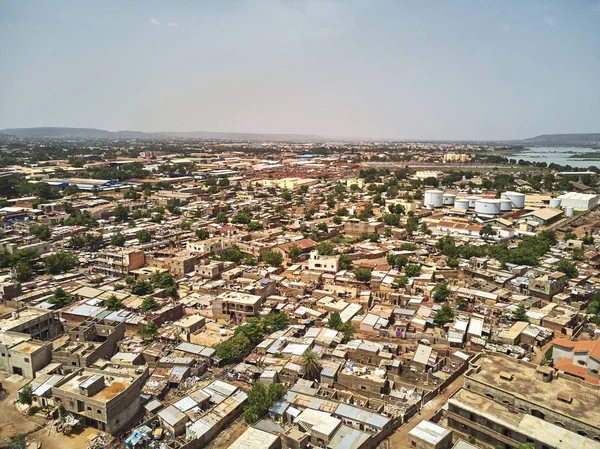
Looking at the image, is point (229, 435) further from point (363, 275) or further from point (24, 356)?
point (363, 275)

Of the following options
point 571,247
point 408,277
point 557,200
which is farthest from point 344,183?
point 408,277

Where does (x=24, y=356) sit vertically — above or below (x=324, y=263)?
below

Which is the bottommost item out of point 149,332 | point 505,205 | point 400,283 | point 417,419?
point 417,419

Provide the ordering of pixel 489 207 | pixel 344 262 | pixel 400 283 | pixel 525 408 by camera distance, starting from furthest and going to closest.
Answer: pixel 489 207 → pixel 344 262 → pixel 400 283 → pixel 525 408

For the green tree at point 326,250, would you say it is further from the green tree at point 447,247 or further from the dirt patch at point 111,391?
the dirt patch at point 111,391

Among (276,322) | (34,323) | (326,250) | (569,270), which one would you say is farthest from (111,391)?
(569,270)

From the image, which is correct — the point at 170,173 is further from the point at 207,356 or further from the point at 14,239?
the point at 207,356

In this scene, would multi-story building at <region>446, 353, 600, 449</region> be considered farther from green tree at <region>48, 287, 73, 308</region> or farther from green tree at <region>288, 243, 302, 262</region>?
green tree at <region>48, 287, 73, 308</region>

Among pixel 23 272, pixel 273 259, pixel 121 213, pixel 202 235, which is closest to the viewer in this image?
pixel 23 272
